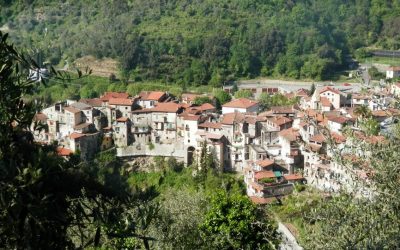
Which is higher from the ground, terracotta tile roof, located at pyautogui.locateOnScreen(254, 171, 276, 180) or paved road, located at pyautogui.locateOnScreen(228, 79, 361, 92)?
paved road, located at pyautogui.locateOnScreen(228, 79, 361, 92)

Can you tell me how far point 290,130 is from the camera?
1950cm

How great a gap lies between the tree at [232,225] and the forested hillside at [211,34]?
835 inches

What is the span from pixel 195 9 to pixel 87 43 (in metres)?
8.13

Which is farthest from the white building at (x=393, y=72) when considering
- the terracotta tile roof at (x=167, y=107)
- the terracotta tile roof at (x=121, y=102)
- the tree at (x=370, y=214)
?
the tree at (x=370, y=214)

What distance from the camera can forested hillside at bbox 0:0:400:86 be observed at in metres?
33.5

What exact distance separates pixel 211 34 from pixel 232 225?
26.7 meters

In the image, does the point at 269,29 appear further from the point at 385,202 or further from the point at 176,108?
the point at 385,202

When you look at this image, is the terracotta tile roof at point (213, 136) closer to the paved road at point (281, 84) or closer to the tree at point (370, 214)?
the paved road at point (281, 84)

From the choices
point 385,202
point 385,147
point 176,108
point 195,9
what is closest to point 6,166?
point 385,202

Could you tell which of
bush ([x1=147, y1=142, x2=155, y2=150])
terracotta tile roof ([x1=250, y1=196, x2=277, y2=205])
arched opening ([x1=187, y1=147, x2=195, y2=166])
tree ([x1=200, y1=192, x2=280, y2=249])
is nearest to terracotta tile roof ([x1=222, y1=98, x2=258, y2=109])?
arched opening ([x1=187, y1=147, x2=195, y2=166])

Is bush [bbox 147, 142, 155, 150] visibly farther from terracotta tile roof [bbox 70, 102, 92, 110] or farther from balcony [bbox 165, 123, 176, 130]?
terracotta tile roof [bbox 70, 102, 92, 110]

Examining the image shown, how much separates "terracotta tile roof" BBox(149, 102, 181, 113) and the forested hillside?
30.8 feet

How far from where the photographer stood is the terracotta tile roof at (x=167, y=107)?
846 inches

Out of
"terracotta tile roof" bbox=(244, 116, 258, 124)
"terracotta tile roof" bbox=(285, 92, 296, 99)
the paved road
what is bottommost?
the paved road
